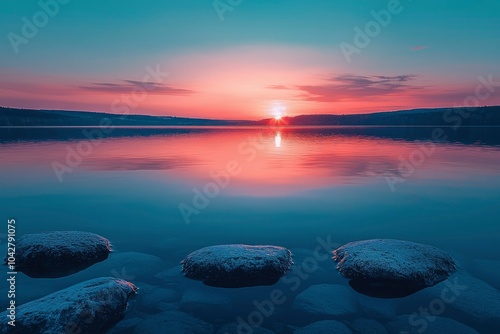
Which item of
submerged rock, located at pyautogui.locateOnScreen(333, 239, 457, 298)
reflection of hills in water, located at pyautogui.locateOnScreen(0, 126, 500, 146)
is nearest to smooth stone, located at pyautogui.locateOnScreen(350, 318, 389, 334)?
submerged rock, located at pyautogui.locateOnScreen(333, 239, 457, 298)

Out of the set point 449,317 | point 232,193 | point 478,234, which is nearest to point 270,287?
point 449,317

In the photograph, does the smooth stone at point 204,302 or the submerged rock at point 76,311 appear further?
the smooth stone at point 204,302

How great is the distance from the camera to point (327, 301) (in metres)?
8.47

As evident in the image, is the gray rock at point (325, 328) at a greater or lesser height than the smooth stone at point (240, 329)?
greater

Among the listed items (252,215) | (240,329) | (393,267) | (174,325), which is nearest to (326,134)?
(252,215)

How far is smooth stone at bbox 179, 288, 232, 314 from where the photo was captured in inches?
319

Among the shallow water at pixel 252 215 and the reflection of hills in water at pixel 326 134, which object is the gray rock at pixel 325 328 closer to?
the shallow water at pixel 252 215

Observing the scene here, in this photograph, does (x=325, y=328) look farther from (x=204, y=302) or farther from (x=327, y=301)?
(x=204, y=302)

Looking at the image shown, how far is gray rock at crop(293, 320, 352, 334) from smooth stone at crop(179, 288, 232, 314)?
1855 mm

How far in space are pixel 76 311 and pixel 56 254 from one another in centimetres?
413

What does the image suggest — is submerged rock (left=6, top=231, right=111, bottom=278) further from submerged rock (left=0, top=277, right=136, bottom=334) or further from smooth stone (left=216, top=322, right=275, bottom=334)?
smooth stone (left=216, top=322, right=275, bottom=334)

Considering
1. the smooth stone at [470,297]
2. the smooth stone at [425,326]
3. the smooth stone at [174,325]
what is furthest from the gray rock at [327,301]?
the smooth stone at [174,325]

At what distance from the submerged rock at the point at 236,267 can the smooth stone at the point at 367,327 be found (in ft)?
8.38

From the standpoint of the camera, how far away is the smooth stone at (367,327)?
7250mm
